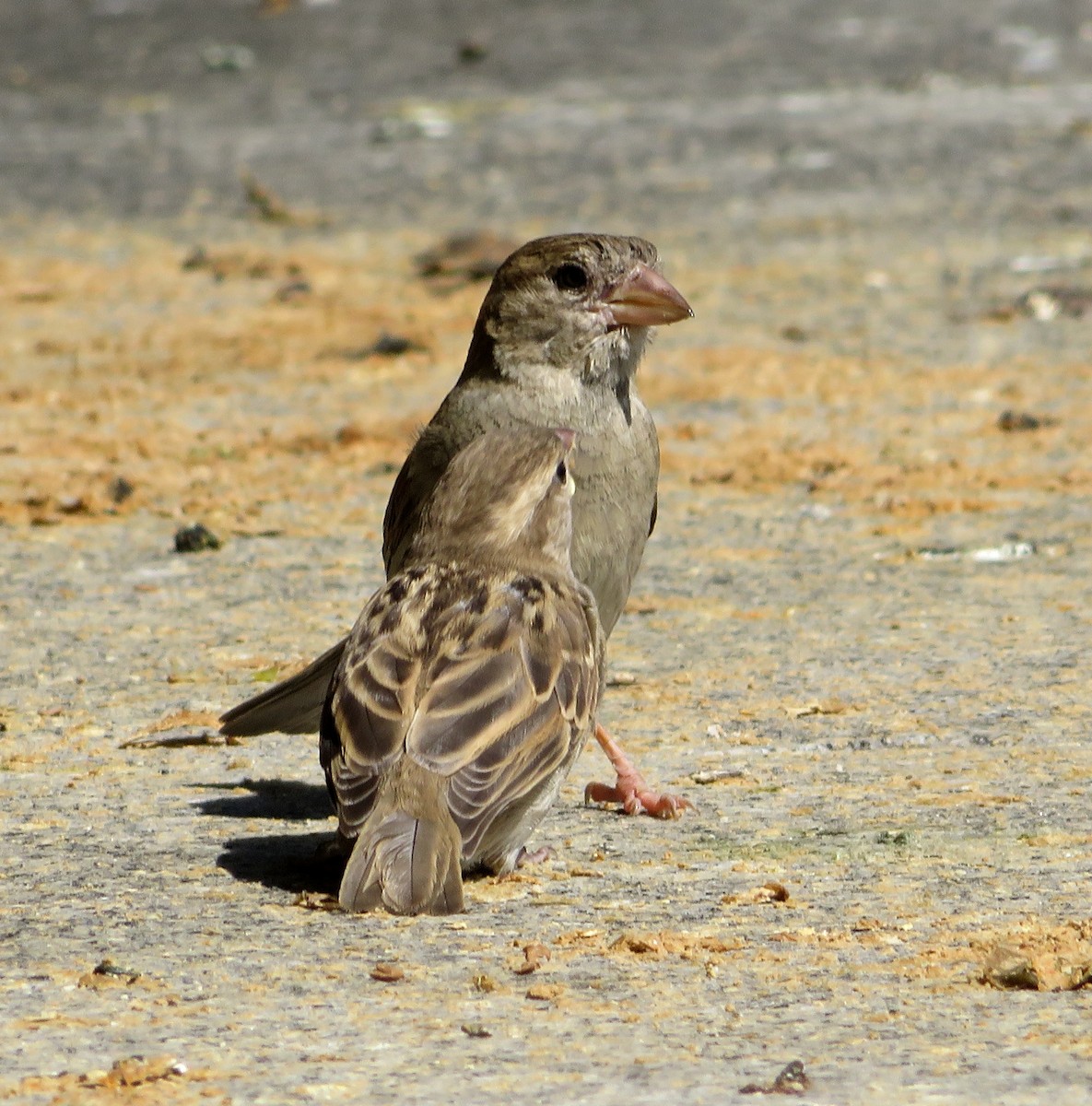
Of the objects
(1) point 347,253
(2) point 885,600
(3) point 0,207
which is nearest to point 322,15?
(3) point 0,207

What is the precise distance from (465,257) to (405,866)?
34.5 feet

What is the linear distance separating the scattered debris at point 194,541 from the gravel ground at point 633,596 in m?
0.11

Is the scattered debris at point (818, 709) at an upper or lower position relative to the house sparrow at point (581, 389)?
lower

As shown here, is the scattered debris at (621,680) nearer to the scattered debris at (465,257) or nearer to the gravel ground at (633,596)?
the gravel ground at (633,596)

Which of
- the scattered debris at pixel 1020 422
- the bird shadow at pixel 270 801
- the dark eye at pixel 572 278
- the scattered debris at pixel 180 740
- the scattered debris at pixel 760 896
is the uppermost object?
the dark eye at pixel 572 278

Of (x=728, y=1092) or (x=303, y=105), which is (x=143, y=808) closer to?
(x=728, y=1092)

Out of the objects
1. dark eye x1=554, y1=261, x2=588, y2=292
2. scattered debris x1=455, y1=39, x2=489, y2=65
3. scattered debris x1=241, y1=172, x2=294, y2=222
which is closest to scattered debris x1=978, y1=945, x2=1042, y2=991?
dark eye x1=554, y1=261, x2=588, y2=292

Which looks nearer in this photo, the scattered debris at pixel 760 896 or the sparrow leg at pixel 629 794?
the scattered debris at pixel 760 896

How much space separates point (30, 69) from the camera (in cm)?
2314

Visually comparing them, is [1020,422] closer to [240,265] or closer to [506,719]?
[506,719]

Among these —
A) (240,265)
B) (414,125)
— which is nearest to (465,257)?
(240,265)

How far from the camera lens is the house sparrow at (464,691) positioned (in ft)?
14.9

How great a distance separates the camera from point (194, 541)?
8.48 m

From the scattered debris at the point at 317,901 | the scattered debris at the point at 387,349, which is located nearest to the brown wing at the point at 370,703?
the scattered debris at the point at 317,901
